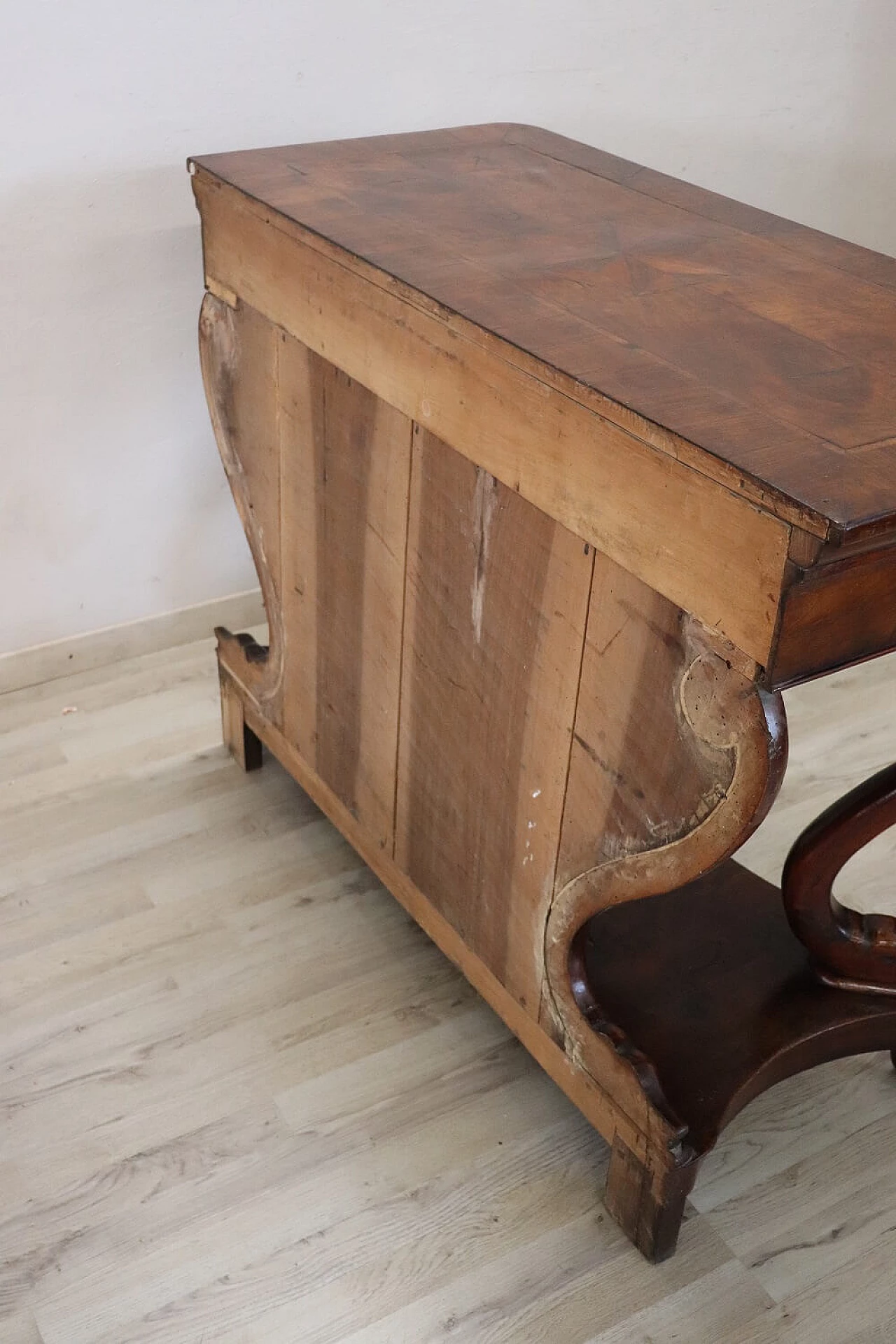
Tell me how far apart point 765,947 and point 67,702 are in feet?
3.72

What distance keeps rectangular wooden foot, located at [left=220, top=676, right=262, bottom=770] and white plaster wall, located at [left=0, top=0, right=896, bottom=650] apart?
1.04ft

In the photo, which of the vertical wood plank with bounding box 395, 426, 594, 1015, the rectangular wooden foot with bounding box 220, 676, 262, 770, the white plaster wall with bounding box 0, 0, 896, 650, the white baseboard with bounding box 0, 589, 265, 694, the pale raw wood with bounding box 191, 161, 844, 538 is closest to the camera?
the pale raw wood with bounding box 191, 161, 844, 538

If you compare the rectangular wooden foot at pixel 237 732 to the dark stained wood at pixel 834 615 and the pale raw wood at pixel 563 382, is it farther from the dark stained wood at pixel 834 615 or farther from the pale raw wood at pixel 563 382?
the dark stained wood at pixel 834 615

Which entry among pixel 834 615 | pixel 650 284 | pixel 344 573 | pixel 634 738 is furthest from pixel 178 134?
pixel 834 615

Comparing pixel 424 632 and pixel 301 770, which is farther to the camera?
pixel 301 770

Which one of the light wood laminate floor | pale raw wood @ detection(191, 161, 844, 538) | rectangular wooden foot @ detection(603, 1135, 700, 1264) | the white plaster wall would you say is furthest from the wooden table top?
the light wood laminate floor

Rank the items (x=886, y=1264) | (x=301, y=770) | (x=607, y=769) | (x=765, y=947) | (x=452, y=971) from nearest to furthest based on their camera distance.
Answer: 1. (x=607, y=769)
2. (x=886, y=1264)
3. (x=765, y=947)
4. (x=452, y=971)
5. (x=301, y=770)

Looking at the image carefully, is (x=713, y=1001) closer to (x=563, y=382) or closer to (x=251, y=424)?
(x=563, y=382)

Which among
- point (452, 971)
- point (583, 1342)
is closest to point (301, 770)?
point (452, 971)

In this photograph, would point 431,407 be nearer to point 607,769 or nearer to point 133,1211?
point 607,769

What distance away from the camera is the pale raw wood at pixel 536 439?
0.94 meters

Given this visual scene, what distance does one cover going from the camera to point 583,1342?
3.99ft

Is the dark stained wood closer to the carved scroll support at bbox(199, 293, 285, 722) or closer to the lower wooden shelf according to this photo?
the lower wooden shelf

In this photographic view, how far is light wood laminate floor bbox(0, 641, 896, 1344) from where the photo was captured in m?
1.24
